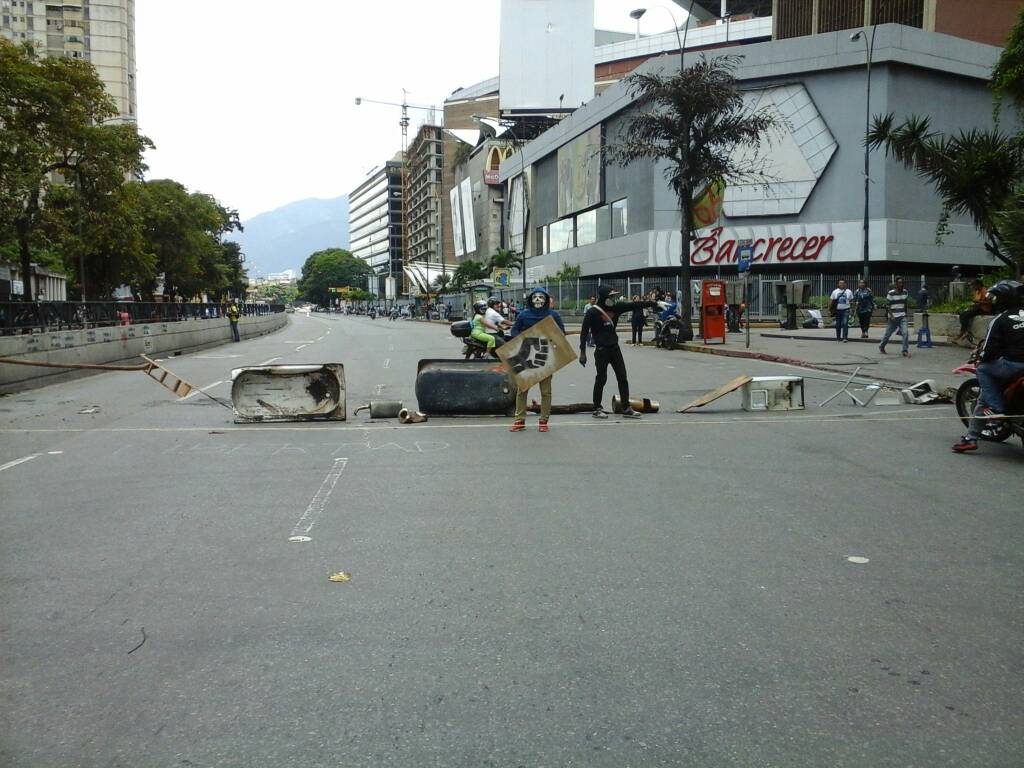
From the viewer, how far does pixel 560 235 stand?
254 feet

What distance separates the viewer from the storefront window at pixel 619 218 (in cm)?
6186

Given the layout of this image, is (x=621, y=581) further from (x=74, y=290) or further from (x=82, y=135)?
(x=74, y=290)

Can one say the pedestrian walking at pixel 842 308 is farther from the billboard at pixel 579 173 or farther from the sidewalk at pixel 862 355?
the billboard at pixel 579 173

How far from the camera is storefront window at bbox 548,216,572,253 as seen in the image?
74875mm

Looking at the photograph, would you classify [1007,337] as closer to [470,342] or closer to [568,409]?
[568,409]

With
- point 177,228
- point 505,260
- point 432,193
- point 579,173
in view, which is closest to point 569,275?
point 579,173

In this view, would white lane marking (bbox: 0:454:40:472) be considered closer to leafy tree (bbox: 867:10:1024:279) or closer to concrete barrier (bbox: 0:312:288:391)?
concrete barrier (bbox: 0:312:288:391)

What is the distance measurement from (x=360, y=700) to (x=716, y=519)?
11.5 ft

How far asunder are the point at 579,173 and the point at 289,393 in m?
61.0

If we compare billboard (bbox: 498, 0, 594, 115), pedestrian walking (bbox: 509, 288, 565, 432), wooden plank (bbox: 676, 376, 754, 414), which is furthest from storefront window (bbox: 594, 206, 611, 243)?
pedestrian walking (bbox: 509, 288, 565, 432)

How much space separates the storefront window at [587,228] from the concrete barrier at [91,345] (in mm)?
38247

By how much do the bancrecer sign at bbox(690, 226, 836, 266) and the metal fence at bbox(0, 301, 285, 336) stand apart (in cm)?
3296

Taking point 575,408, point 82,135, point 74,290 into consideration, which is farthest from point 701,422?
point 74,290

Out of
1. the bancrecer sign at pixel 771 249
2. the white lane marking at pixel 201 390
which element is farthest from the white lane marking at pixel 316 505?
the bancrecer sign at pixel 771 249
